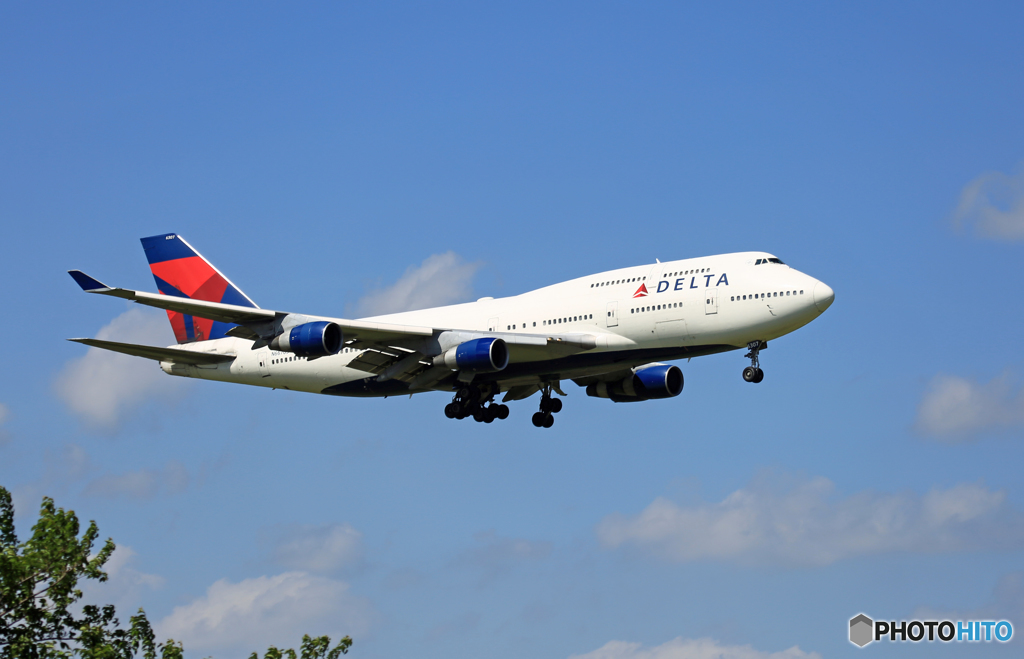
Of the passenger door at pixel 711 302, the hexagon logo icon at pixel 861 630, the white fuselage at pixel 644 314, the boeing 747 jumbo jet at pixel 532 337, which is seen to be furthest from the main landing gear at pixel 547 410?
the hexagon logo icon at pixel 861 630

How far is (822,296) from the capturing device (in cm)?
4088

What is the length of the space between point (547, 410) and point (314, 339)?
1240cm

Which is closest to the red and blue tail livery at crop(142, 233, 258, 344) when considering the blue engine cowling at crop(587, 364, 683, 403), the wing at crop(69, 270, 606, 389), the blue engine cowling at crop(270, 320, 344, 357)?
the wing at crop(69, 270, 606, 389)

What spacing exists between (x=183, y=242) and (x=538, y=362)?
2042cm

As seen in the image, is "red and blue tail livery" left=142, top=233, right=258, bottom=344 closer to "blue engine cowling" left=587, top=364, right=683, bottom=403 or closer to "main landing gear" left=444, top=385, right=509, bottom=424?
"main landing gear" left=444, top=385, right=509, bottom=424

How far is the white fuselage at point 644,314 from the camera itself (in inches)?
1624

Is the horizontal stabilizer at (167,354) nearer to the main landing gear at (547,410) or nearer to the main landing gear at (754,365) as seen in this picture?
the main landing gear at (547,410)

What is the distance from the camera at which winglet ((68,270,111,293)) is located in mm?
39156

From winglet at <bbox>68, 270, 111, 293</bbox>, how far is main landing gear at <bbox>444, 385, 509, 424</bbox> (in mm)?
14296

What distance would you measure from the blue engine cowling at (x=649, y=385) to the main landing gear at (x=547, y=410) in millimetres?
2265

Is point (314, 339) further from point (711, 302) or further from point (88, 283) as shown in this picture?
point (711, 302)

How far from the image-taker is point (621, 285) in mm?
44125

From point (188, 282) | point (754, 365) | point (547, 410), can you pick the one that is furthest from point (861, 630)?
point (188, 282)

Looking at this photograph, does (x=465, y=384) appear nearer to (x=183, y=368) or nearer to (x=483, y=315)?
(x=483, y=315)
